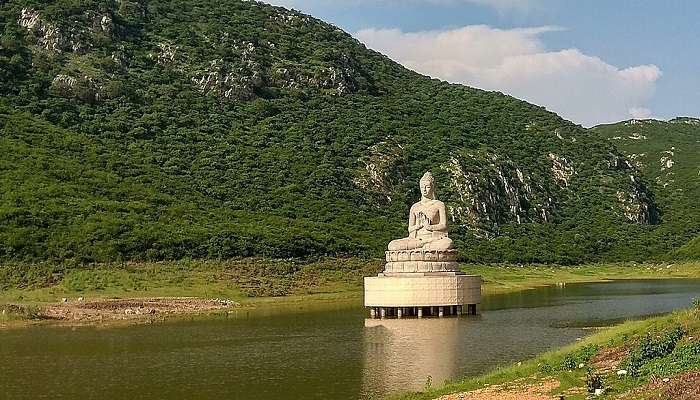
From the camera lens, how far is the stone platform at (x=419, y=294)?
51.5 meters

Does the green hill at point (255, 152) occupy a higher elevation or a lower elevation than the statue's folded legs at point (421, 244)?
higher

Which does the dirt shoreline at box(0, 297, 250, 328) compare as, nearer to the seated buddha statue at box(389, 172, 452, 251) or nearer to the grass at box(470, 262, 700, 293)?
the seated buddha statue at box(389, 172, 452, 251)

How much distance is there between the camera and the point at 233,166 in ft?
383

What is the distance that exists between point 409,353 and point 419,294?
1631cm

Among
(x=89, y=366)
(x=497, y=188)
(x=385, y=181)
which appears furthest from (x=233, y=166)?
(x=89, y=366)

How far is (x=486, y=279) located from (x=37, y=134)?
53114 millimetres

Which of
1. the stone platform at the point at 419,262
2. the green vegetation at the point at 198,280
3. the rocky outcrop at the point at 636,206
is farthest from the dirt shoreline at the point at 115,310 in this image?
the rocky outcrop at the point at 636,206

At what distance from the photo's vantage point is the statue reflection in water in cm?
2866

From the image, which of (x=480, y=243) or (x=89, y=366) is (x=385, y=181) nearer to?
(x=480, y=243)

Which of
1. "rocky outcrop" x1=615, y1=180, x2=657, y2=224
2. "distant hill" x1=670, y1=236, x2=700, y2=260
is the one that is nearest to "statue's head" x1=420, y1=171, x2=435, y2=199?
"distant hill" x1=670, y1=236, x2=700, y2=260

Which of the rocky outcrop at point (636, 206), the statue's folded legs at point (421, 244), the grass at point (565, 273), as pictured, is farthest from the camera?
the rocky outcrop at point (636, 206)

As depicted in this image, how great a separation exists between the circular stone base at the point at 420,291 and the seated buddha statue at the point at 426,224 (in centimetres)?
365

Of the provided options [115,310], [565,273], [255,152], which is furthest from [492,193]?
[115,310]

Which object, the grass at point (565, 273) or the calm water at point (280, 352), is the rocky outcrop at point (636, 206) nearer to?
the grass at point (565, 273)
